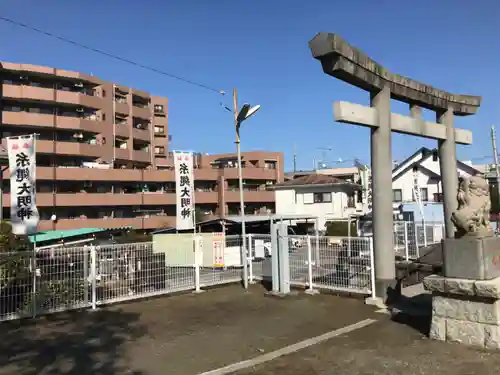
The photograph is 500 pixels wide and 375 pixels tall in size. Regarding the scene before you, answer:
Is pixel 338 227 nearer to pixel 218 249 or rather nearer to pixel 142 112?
pixel 218 249

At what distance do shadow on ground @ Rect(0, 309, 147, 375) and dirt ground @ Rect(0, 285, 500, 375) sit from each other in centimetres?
1

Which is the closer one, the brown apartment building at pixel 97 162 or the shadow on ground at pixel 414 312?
the shadow on ground at pixel 414 312

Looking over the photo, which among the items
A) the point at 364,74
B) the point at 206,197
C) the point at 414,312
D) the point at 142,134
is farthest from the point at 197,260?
the point at 142,134

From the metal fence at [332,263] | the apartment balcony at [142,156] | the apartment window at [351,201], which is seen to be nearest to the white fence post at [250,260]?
the metal fence at [332,263]

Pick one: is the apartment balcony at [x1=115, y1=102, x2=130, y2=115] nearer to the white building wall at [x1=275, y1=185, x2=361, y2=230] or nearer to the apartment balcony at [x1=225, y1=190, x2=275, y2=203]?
the apartment balcony at [x1=225, y1=190, x2=275, y2=203]

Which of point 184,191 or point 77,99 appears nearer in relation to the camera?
point 184,191

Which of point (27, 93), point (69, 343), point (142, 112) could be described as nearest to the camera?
point (69, 343)

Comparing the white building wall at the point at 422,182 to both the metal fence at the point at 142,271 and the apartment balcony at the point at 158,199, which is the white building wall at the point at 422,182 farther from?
the metal fence at the point at 142,271

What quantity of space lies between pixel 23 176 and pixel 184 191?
4331mm

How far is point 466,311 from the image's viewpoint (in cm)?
579

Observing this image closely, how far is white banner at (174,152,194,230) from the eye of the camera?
1312cm

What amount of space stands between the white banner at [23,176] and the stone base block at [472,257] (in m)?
9.39

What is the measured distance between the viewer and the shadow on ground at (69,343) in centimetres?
545

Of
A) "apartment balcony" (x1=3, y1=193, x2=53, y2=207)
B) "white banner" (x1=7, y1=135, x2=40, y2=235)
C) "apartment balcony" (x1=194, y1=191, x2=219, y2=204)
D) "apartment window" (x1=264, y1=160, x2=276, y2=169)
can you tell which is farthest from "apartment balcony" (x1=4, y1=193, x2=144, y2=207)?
"white banner" (x1=7, y1=135, x2=40, y2=235)
